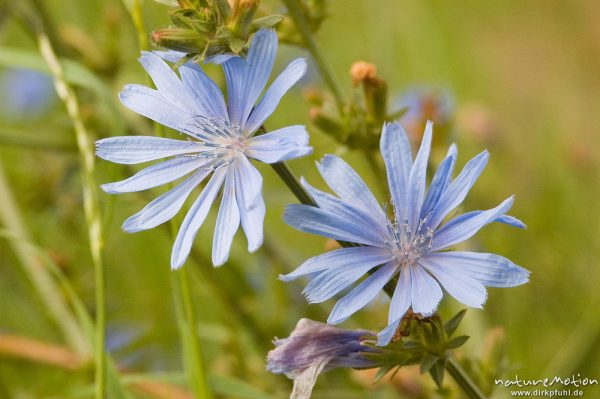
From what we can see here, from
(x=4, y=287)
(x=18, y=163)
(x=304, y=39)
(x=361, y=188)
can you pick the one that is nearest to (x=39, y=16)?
(x=304, y=39)

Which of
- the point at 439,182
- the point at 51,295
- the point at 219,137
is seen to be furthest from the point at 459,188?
the point at 51,295

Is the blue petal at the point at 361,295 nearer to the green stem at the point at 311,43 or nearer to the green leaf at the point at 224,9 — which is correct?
the green leaf at the point at 224,9

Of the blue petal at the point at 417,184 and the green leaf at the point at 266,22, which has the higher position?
the green leaf at the point at 266,22

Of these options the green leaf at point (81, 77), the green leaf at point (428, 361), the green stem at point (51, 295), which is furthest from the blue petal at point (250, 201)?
Answer: the green stem at point (51, 295)

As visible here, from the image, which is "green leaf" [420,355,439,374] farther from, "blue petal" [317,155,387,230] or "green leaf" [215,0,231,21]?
"green leaf" [215,0,231,21]

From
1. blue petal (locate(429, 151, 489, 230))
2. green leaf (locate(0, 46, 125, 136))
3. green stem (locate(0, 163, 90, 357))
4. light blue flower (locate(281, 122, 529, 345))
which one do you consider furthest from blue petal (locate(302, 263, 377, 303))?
green stem (locate(0, 163, 90, 357))

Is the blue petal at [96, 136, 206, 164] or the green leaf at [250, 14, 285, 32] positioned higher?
the green leaf at [250, 14, 285, 32]

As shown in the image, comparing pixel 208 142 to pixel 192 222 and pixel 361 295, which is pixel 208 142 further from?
pixel 361 295
